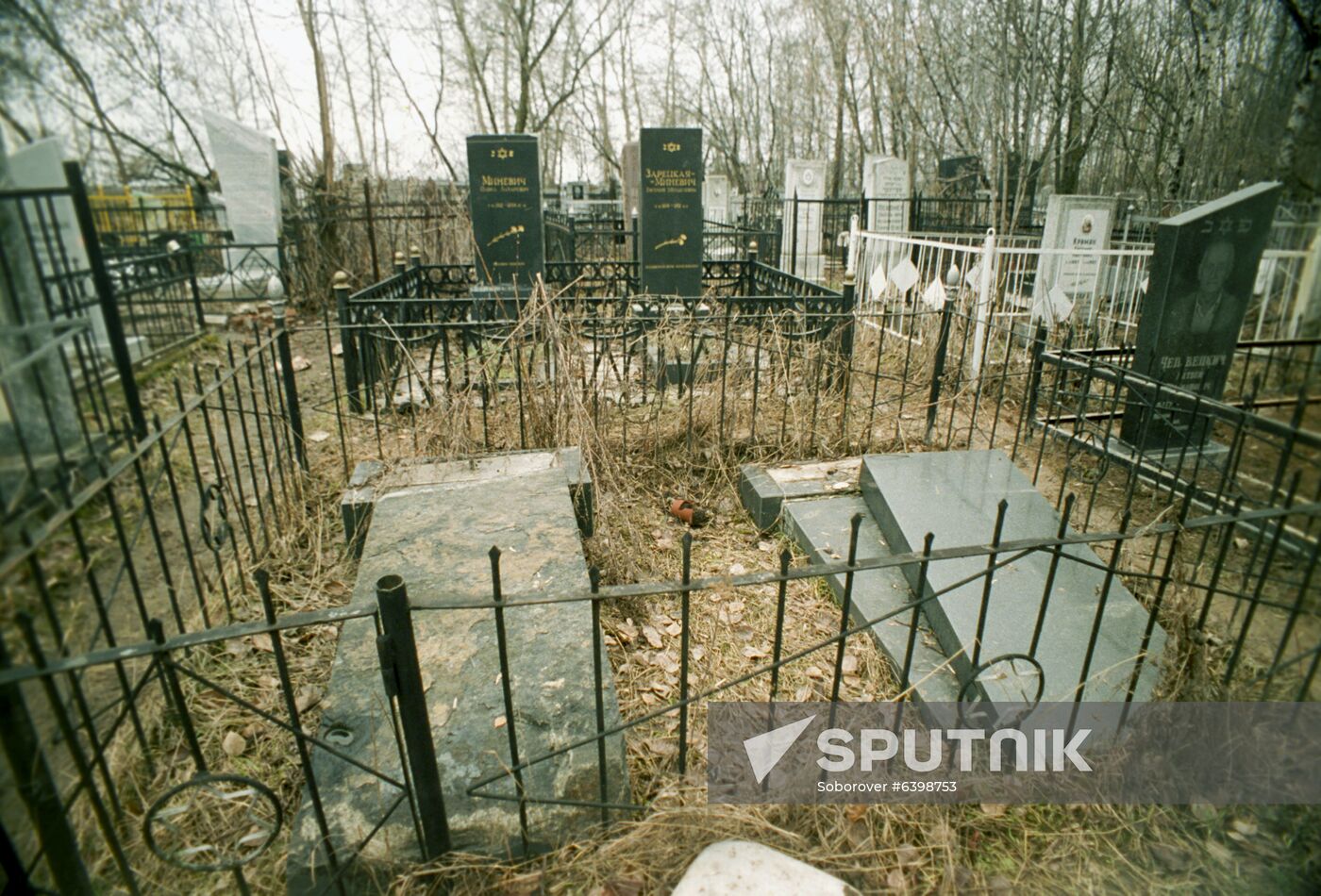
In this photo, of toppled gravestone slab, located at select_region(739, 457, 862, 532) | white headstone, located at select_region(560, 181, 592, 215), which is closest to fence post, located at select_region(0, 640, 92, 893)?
toppled gravestone slab, located at select_region(739, 457, 862, 532)

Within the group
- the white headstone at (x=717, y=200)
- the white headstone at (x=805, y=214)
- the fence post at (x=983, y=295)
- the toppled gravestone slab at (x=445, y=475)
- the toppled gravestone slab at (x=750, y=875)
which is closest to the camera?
the toppled gravestone slab at (x=750, y=875)

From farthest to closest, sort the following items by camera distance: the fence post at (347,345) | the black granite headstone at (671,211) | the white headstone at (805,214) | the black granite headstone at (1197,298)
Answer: the white headstone at (805,214) < the black granite headstone at (671,211) < the fence post at (347,345) < the black granite headstone at (1197,298)

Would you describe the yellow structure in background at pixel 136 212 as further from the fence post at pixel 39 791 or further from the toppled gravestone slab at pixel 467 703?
the toppled gravestone slab at pixel 467 703

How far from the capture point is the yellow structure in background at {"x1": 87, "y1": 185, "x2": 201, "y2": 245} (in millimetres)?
1647

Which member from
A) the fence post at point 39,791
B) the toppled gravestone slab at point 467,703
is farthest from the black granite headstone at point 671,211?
the fence post at point 39,791

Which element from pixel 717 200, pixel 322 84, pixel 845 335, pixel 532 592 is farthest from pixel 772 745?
pixel 717 200

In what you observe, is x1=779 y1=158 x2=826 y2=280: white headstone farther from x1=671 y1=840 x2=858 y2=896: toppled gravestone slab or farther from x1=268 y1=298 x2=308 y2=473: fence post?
x1=671 y1=840 x2=858 y2=896: toppled gravestone slab

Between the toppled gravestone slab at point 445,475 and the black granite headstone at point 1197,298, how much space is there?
411 centimetres

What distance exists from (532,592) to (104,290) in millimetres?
1431

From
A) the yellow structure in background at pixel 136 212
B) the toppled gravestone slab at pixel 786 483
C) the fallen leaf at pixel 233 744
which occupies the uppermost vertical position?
the yellow structure in background at pixel 136 212

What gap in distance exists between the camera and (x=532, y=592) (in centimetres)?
241

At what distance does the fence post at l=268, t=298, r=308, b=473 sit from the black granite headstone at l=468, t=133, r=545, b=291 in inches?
189

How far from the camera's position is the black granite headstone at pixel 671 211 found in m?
9.80

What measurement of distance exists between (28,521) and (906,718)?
2.89 m
